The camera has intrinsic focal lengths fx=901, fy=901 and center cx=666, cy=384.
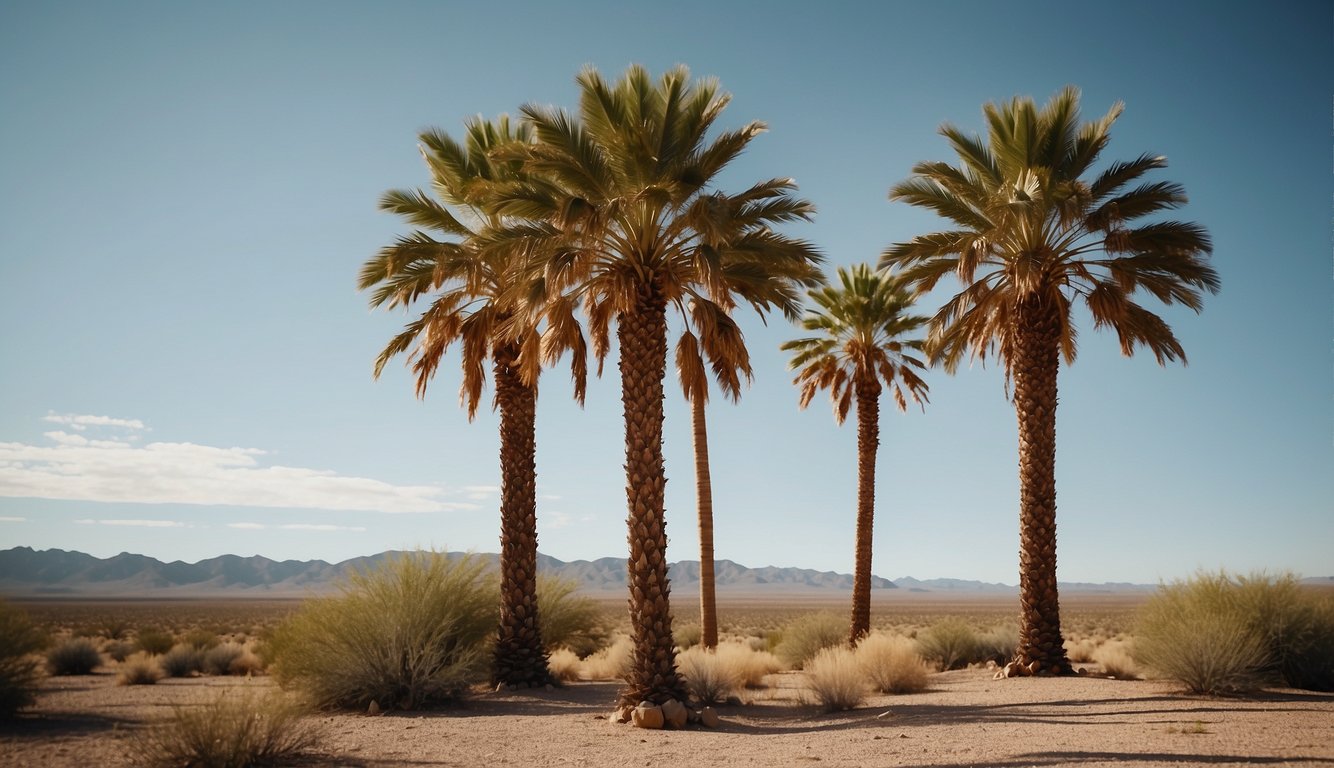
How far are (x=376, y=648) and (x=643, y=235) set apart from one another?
Result: 29.2 feet

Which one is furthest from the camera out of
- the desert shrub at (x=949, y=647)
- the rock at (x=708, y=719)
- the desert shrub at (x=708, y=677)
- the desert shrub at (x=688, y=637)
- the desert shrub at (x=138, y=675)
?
the desert shrub at (x=688, y=637)

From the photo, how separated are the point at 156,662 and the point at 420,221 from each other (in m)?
13.4

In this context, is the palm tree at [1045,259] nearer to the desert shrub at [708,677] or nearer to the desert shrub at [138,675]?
the desert shrub at [708,677]

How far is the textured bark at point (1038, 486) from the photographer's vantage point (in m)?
19.4

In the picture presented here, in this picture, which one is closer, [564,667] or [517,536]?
[517,536]

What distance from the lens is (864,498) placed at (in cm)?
2755

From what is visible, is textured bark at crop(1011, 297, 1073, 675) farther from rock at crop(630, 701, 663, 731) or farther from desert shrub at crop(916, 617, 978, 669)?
rock at crop(630, 701, 663, 731)

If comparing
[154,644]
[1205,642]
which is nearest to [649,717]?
[1205,642]

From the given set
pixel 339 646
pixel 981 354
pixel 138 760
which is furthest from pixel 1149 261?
pixel 138 760

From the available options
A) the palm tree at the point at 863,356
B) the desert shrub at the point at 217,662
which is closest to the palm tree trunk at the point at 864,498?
the palm tree at the point at 863,356

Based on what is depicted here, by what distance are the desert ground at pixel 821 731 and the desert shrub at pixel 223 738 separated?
17.6 inches

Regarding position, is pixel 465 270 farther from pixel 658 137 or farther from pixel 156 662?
pixel 156 662

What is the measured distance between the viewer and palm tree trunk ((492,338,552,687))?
767 inches

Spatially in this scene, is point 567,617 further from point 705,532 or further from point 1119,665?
point 1119,665
